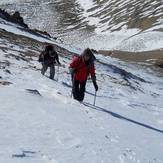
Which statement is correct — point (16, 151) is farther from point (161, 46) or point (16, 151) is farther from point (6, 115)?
point (161, 46)

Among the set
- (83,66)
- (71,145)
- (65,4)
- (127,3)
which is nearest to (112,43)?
(127,3)

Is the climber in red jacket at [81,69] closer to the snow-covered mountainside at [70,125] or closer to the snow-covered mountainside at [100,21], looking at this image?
the snow-covered mountainside at [70,125]

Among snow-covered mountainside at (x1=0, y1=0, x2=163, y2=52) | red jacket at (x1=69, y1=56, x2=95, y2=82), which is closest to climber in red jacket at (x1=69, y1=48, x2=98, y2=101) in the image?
red jacket at (x1=69, y1=56, x2=95, y2=82)

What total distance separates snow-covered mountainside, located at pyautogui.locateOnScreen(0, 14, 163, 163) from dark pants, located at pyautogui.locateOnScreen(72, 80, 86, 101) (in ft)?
0.76

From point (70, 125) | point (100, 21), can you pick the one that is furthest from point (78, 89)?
point (100, 21)

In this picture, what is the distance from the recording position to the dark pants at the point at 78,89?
16.8 metres

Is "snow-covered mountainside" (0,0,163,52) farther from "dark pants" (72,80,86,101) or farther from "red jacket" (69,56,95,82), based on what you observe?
"red jacket" (69,56,95,82)

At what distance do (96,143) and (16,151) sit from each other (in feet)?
7.99

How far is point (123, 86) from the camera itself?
26.4 m

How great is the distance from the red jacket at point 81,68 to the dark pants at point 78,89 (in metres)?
0.23

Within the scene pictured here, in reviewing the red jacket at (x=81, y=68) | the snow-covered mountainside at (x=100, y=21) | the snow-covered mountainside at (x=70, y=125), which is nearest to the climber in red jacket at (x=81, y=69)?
the red jacket at (x=81, y=68)

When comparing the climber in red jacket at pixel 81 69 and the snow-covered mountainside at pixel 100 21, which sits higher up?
the climber in red jacket at pixel 81 69

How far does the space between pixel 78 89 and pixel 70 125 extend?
4.15 metres

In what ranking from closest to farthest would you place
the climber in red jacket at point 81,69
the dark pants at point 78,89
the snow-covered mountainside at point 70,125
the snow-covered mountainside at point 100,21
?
the snow-covered mountainside at point 70,125
the climber in red jacket at point 81,69
the dark pants at point 78,89
the snow-covered mountainside at point 100,21
